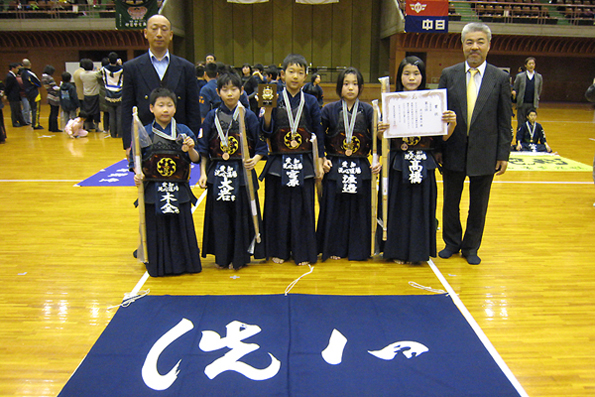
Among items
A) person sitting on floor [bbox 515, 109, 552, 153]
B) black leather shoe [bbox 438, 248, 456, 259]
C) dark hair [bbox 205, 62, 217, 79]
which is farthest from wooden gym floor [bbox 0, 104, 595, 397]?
person sitting on floor [bbox 515, 109, 552, 153]

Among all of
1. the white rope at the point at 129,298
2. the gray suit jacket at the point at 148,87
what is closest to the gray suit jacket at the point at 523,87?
the gray suit jacket at the point at 148,87

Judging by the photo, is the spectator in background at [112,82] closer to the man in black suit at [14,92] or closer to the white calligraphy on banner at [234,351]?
the man in black suit at [14,92]

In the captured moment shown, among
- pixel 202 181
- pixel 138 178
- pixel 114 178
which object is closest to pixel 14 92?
pixel 114 178

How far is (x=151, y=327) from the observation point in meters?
2.66

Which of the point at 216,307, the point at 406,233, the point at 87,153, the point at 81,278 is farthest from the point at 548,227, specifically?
the point at 87,153

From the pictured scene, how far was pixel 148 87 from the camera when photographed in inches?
131

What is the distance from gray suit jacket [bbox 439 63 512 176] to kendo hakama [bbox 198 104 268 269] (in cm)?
148

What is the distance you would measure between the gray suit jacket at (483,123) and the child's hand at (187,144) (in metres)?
1.94

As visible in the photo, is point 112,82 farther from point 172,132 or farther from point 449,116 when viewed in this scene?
point 449,116

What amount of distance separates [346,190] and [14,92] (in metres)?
10.3

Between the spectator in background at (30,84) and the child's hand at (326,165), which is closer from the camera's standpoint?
the child's hand at (326,165)

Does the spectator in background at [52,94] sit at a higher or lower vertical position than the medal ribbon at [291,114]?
higher

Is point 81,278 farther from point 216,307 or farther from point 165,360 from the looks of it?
point 165,360

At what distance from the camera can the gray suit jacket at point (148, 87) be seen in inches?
131
